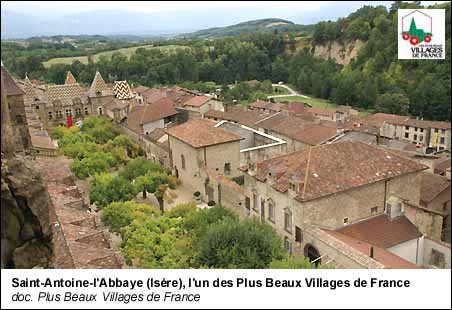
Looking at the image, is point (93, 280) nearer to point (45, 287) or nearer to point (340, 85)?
point (45, 287)

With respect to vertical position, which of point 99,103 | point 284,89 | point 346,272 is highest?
point 346,272

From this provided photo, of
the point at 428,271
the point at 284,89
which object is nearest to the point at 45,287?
the point at 428,271

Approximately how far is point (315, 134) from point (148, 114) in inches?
616

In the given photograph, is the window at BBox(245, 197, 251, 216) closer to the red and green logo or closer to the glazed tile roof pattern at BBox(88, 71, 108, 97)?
the red and green logo

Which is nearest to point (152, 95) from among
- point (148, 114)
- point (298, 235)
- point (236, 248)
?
point (148, 114)

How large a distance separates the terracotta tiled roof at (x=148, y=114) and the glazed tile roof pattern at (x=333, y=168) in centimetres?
2046

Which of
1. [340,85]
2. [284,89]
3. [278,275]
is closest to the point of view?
[278,275]

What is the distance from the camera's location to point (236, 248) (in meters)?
13.9

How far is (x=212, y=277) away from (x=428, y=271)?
2281mm

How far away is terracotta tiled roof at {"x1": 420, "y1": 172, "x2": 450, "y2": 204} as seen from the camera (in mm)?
23823

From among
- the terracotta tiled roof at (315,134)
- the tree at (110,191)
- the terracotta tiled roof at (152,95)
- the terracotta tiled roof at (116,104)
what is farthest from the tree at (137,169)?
the terracotta tiled roof at (152,95)

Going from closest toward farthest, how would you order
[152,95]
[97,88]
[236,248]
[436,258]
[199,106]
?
[236,248]
[436,258]
[199,106]
[97,88]
[152,95]

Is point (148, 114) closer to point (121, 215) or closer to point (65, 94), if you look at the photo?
point (65, 94)

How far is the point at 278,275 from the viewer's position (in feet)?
14.7
